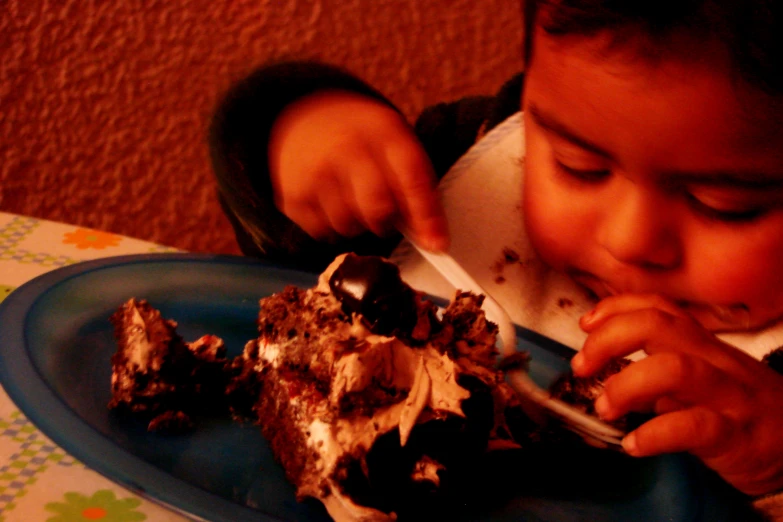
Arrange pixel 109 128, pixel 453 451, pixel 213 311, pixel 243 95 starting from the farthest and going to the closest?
1. pixel 109 128
2. pixel 243 95
3. pixel 213 311
4. pixel 453 451

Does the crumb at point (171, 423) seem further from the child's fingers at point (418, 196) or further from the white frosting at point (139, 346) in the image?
the child's fingers at point (418, 196)

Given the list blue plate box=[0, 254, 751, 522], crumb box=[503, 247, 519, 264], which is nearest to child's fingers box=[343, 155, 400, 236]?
blue plate box=[0, 254, 751, 522]

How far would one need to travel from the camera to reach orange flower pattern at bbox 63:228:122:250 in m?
0.70

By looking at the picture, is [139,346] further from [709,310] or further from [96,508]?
[709,310]

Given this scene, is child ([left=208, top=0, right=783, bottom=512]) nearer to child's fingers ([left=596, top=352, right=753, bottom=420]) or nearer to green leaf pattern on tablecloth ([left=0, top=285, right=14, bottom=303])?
child's fingers ([left=596, top=352, right=753, bottom=420])

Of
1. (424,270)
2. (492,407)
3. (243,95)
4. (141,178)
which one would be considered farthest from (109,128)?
(492,407)

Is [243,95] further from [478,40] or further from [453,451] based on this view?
[478,40]

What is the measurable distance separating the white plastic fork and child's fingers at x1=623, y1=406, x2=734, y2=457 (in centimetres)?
3

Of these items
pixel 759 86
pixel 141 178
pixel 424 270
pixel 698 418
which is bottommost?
pixel 141 178

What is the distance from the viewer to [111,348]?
482 mm

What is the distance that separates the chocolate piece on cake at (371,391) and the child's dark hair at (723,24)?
0.64 ft

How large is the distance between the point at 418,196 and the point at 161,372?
24 cm

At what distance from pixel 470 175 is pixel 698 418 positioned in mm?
444

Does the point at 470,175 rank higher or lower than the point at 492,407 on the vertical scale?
lower
